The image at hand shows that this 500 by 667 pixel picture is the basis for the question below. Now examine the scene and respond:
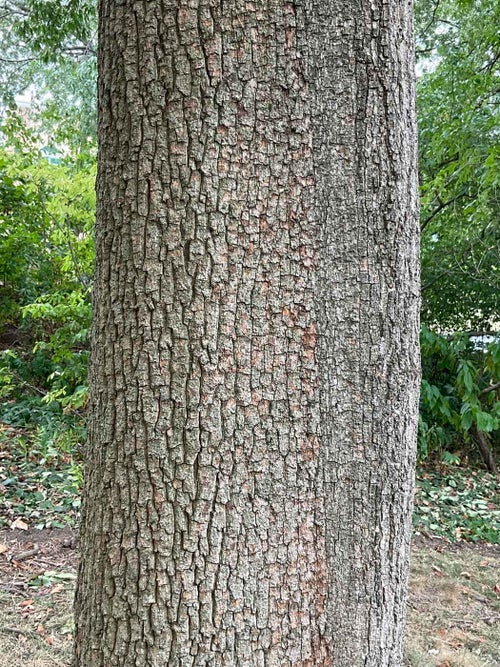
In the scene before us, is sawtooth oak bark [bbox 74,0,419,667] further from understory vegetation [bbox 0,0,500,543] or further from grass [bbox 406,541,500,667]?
understory vegetation [bbox 0,0,500,543]

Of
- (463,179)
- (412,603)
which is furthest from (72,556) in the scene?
(463,179)

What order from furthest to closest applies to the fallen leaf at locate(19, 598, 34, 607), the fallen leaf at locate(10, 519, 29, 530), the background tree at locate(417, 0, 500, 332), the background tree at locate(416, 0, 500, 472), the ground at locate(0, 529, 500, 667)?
1. the background tree at locate(416, 0, 500, 472)
2. the background tree at locate(417, 0, 500, 332)
3. the fallen leaf at locate(10, 519, 29, 530)
4. the fallen leaf at locate(19, 598, 34, 607)
5. the ground at locate(0, 529, 500, 667)

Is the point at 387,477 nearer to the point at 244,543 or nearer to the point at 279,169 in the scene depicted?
the point at 244,543

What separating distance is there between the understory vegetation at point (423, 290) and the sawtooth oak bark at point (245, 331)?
10.6 ft

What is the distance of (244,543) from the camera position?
4.02ft

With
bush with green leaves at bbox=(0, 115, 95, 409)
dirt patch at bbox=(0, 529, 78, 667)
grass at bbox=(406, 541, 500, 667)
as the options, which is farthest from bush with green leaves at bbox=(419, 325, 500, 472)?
dirt patch at bbox=(0, 529, 78, 667)

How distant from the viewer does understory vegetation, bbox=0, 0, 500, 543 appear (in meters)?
4.73

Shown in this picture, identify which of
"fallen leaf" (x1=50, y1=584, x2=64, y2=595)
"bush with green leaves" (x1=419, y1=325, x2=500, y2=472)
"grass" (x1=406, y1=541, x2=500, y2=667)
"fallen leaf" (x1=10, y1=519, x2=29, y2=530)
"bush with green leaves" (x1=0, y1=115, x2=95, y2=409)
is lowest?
"grass" (x1=406, y1=541, x2=500, y2=667)

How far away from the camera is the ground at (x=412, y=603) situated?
9.49ft

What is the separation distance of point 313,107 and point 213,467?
79 centimetres

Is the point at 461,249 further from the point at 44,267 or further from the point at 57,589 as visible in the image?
the point at 57,589

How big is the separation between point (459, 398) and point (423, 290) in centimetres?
129

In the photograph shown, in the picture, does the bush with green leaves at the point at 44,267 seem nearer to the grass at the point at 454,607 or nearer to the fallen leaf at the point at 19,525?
the fallen leaf at the point at 19,525

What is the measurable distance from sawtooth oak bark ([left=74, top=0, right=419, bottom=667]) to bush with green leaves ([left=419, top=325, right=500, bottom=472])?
178 inches
